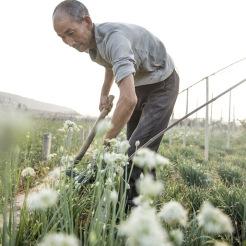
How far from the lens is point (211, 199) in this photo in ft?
12.8

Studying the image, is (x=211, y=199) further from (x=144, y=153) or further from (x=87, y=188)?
(x=144, y=153)

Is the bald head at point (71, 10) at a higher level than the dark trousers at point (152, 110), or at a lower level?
higher

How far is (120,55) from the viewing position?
2.88 meters

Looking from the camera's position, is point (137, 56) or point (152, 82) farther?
point (152, 82)

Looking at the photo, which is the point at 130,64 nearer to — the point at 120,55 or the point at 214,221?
the point at 120,55

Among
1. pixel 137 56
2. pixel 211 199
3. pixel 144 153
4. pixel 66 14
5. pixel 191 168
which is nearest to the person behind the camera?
pixel 144 153

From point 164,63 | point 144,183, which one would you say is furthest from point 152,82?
point 144,183

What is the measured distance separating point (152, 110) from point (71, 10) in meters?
1.07

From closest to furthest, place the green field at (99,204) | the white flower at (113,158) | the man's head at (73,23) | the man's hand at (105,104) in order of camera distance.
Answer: the green field at (99,204)
the white flower at (113,158)
the man's head at (73,23)
the man's hand at (105,104)

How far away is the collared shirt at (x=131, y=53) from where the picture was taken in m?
2.87

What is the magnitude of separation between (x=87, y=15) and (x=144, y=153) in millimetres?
1987

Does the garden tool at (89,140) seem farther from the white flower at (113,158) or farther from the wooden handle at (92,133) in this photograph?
the white flower at (113,158)

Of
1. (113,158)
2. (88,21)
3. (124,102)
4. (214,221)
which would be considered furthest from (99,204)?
(88,21)

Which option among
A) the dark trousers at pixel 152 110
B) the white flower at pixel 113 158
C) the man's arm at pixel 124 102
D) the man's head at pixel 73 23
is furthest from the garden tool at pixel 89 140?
the white flower at pixel 113 158
